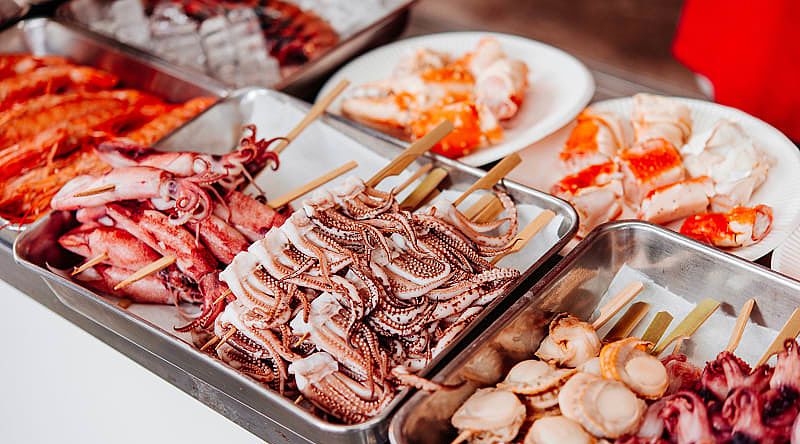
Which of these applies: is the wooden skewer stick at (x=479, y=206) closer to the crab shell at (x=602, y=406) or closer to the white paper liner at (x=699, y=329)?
the white paper liner at (x=699, y=329)

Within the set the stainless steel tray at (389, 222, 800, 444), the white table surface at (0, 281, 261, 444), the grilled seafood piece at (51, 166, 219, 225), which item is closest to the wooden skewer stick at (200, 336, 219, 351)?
the white table surface at (0, 281, 261, 444)

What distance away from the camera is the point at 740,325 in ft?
5.32

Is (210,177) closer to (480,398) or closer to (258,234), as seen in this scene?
(258,234)

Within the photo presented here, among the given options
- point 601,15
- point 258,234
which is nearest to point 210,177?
point 258,234

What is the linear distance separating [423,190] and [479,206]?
0.16m

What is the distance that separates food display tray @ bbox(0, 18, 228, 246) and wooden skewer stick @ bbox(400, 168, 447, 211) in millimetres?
1003

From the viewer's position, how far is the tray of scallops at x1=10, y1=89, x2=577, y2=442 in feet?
5.21

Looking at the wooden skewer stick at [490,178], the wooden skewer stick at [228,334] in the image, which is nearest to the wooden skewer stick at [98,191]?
the wooden skewer stick at [228,334]

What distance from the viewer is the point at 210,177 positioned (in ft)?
6.39

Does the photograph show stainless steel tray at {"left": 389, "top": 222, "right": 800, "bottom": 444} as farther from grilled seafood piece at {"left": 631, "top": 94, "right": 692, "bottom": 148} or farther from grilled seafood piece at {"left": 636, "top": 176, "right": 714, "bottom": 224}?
grilled seafood piece at {"left": 631, "top": 94, "right": 692, "bottom": 148}

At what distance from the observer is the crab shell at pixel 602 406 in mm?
1390

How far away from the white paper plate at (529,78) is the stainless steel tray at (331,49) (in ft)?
0.26

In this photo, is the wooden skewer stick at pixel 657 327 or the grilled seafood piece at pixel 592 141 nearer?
the wooden skewer stick at pixel 657 327

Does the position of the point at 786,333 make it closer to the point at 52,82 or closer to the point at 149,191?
the point at 149,191
